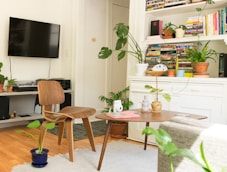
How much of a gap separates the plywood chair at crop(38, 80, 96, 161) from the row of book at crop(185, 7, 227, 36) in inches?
62.1

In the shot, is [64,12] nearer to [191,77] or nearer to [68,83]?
[68,83]

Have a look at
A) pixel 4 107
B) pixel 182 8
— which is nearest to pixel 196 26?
pixel 182 8

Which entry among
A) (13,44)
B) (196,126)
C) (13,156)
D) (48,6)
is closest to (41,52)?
(13,44)

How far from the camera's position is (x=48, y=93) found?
308cm

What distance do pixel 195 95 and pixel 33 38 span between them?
2.89m

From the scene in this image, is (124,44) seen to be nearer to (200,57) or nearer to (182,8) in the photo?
(182,8)

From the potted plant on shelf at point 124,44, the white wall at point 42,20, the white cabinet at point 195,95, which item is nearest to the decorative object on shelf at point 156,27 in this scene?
the potted plant on shelf at point 124,44

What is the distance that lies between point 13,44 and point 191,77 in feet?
9.34

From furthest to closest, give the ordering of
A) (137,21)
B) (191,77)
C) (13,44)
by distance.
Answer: (13,44), (137,21), (191,77)

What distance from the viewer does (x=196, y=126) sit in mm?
1271

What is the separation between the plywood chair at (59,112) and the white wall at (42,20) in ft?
4.83

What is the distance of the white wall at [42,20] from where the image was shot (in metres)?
4.17

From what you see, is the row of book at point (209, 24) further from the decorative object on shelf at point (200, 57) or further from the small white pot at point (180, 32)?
the decorative object on shelf at point (200, 57)

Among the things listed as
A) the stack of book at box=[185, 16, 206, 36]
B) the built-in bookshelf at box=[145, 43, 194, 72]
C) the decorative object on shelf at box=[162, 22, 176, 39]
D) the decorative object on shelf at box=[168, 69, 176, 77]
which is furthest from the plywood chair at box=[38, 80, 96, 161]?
the stack of book at box=[185, 16, 206, 36]
